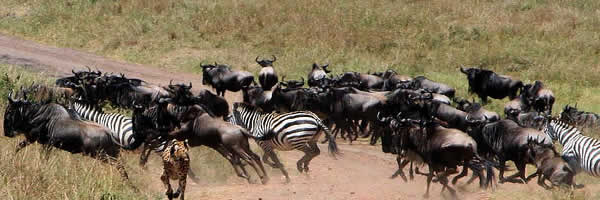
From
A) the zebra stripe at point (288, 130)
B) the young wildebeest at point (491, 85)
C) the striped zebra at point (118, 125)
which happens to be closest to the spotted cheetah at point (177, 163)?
the striped zebra at point (118, 125)

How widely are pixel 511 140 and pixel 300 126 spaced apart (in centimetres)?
Result: 366

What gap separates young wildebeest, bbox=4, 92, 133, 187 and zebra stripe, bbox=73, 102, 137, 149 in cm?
140

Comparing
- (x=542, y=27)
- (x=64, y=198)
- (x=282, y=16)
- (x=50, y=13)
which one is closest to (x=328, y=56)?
(x=282, y=16)

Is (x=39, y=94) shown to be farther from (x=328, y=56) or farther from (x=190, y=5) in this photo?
(x=190, y=5)

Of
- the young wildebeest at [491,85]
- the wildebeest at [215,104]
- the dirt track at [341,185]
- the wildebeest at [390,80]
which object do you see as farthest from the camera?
the young wildebeest at [491,85]

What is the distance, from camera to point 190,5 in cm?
3497

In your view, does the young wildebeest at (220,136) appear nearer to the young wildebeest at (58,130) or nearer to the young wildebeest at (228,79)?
the young wildebeest at (58,130)

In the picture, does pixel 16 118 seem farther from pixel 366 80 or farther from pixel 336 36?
pixel 336 36

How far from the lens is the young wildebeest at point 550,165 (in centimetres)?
1263

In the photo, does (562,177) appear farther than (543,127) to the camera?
No

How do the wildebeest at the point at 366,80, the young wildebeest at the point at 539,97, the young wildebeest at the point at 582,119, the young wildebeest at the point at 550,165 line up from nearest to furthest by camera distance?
the young wildebeest at the point at 550,165, the young wildebeest at the point at 582,119, the young wildebeest at the point at 539,97, the wildebeest at the point at 366,80

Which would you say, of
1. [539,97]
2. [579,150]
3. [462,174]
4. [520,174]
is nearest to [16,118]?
[462,174]

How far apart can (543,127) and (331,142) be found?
4550mm

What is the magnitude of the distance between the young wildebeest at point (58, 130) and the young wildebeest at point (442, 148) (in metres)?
4.74
